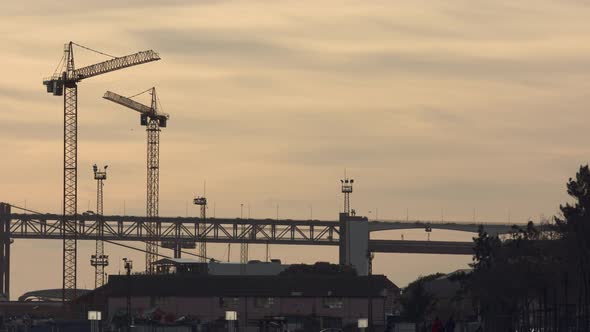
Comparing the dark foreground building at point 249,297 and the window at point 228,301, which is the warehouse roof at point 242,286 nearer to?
the dark foreground building at point 249,297

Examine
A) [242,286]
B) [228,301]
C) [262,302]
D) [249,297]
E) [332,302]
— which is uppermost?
[242,286]

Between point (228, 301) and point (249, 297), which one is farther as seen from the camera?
point (228, 301)

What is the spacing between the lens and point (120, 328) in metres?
138

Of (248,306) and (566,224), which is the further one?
(248,306)

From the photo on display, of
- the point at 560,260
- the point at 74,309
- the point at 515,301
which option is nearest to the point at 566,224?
the point at 560,260

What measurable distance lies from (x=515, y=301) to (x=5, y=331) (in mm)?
43270

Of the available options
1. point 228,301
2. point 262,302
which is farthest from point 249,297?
point 228,301

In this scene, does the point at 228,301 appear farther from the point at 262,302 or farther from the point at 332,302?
the point at 332,302

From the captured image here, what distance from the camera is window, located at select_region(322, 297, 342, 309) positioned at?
168 m

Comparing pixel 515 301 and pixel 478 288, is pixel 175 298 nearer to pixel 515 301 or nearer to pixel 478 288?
pixel 478 288

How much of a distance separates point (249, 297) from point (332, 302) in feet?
29.0

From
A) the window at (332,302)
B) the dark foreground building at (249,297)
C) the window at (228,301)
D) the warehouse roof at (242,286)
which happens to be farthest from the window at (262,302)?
the window at (332,302)

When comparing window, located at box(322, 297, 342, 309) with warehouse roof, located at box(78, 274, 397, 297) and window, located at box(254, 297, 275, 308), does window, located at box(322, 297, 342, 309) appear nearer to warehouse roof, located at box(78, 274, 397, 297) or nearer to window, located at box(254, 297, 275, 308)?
warehouse roof, located at box(78, 274, 397, 297)

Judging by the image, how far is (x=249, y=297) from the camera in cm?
17188
